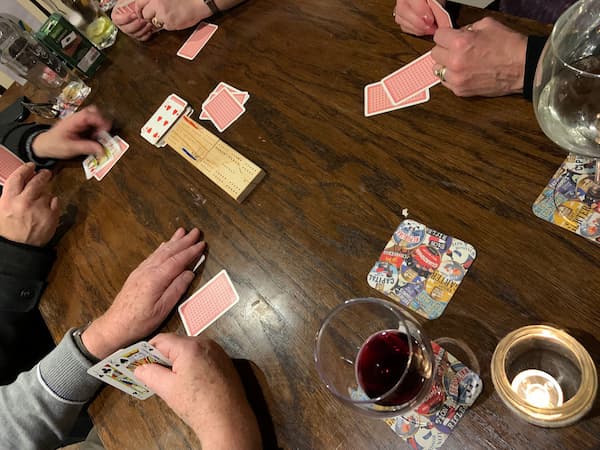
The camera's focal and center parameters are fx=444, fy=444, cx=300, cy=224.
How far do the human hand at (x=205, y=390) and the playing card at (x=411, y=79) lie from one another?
66 cm

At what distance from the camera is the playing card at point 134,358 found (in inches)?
32.8

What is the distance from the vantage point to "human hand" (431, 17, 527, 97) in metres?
0.87

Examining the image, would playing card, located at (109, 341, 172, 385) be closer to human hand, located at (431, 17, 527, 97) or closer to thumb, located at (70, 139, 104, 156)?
thumb, located at (70, 139, 104, 156)

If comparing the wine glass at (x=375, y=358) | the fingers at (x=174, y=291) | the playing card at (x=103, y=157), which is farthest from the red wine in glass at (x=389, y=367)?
the playing card at (x=103, y=157)

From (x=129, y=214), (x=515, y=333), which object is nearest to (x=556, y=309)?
(x=515, y=333)

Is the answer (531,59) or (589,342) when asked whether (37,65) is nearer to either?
(531,59)

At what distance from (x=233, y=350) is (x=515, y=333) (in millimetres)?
509

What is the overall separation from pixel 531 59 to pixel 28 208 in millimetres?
1255

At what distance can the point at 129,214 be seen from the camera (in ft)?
3.77

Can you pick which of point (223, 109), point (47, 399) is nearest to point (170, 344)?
point (47, 399)

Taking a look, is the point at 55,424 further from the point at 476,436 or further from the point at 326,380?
the point at 476,436

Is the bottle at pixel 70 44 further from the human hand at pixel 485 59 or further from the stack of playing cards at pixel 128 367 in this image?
the human hand at pixel 485 59

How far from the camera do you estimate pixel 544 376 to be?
2.13 feet

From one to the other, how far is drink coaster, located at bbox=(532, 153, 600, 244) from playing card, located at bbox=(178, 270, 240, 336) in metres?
0.61
